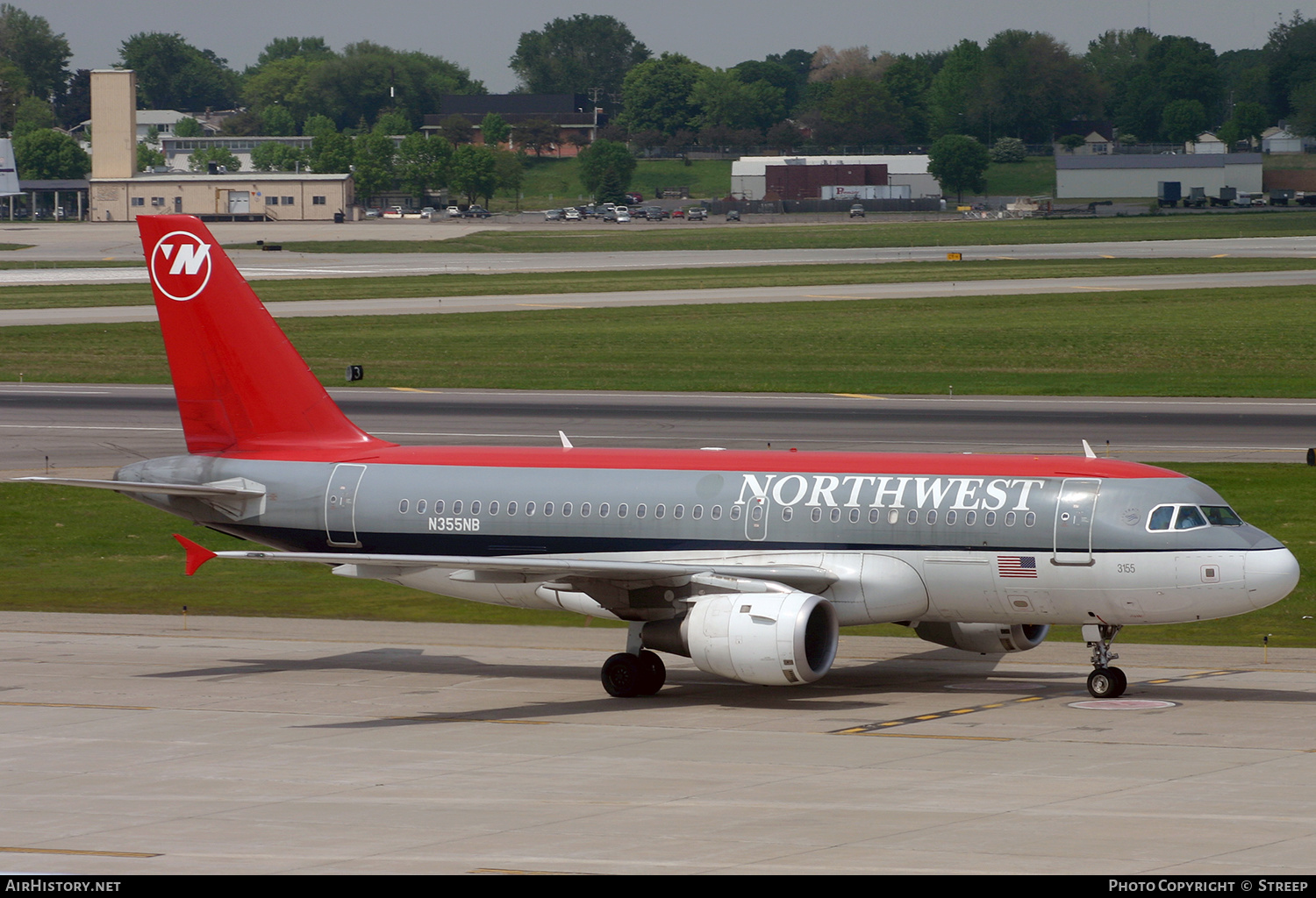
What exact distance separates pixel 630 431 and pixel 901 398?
16064 mm

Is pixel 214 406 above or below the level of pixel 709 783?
above

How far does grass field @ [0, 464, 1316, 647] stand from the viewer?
122ft

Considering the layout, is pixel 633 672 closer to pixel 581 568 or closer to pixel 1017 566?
pixel 581 568

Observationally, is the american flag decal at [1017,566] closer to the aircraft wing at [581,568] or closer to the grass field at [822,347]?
the aircraft wing at [581,568]

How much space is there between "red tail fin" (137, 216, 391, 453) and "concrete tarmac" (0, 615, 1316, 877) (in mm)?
4519

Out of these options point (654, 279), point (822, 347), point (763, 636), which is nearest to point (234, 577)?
point (763, 636)

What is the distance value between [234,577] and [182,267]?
11.7m

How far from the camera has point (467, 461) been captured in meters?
33.1

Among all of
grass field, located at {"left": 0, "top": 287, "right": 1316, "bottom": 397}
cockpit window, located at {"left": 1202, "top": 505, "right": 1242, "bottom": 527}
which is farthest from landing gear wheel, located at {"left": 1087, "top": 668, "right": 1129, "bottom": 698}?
grass field, located at {"left": 0, "top": 287, "right": 1316, "bottom": 397}

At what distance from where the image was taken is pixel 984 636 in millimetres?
31016

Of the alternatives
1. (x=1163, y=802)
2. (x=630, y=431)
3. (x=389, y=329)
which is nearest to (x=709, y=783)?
(x=1163, y=802)

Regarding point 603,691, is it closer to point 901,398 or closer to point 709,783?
point 709,783

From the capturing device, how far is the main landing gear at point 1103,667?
29109 millimetres

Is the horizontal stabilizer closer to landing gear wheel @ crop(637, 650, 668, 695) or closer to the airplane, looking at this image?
the airplane
